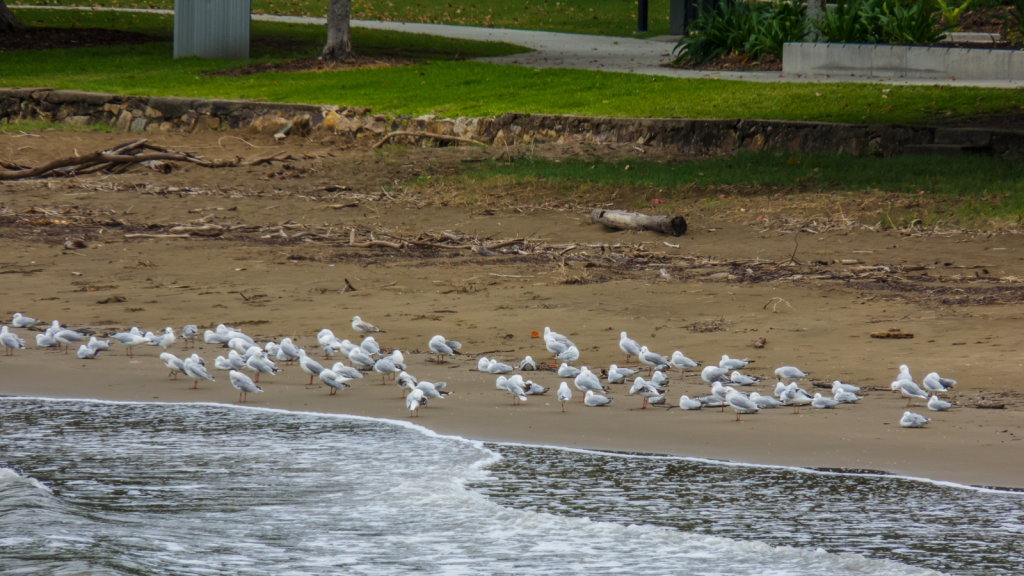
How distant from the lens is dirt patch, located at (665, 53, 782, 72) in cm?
2142

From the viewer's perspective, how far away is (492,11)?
37906 mm

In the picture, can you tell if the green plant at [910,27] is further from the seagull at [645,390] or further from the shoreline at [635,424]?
the seagull at [645,390]

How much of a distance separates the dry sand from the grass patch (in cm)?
67

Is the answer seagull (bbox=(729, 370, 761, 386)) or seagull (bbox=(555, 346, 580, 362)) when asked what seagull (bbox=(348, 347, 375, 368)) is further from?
seagull (bbox=(729, 370, 761, 386))

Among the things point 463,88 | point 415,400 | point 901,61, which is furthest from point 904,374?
point 463,88

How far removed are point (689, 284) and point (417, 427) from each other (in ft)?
13.3

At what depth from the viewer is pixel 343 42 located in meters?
23.6

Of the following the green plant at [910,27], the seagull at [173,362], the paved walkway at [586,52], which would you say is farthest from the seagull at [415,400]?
the green plant at [910,27]

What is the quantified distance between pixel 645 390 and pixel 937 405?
5.16ft

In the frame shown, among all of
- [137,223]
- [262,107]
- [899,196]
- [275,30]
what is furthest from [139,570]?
[275,30]

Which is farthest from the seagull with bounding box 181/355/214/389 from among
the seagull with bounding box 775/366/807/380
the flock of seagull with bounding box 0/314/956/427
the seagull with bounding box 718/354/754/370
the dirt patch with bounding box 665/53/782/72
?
the dirt patch with bounding box 665/53/782/72

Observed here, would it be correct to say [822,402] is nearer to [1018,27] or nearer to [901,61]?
[901,61]

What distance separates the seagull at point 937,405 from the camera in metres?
6.11

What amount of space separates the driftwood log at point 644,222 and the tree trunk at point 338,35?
12.5 meters
